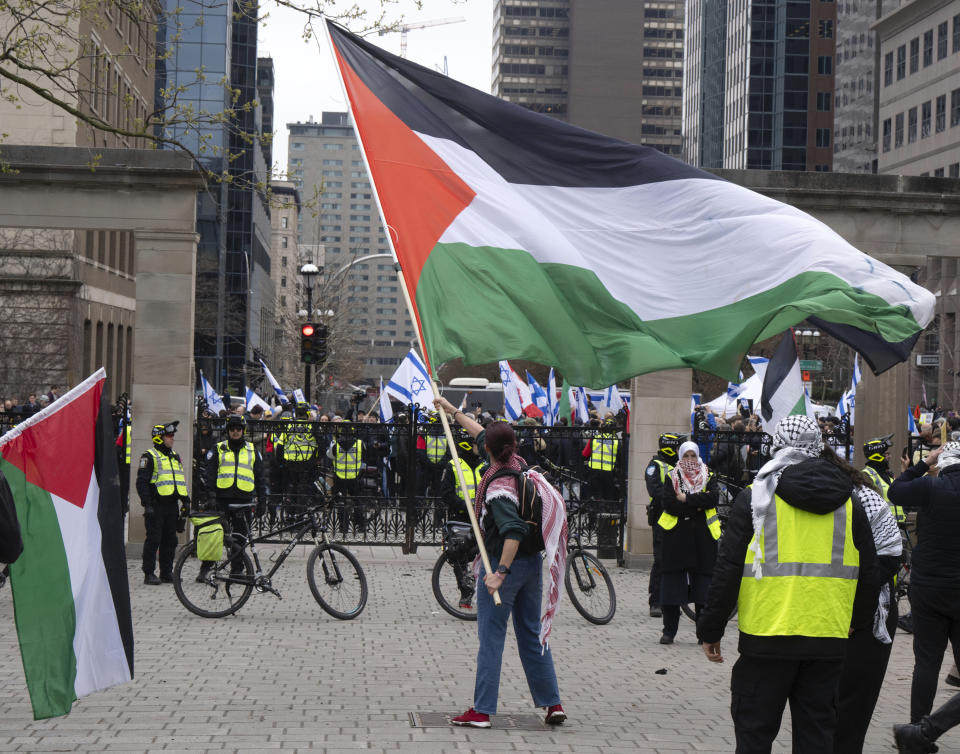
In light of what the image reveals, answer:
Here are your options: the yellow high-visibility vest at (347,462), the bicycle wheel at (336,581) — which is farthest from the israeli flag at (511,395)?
the bicycle wheel at (336,581)

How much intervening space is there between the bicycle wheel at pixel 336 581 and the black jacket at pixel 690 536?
3092mm

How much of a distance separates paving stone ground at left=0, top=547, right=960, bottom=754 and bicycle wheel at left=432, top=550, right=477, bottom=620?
0.59 ft

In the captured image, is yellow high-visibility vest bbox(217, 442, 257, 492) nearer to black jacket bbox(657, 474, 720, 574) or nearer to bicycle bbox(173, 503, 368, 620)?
bicycle bbox(173, 503, 368, 620)

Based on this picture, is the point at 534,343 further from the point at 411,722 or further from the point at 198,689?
the point at 198,689

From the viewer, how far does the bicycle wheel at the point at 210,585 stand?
43.4ft

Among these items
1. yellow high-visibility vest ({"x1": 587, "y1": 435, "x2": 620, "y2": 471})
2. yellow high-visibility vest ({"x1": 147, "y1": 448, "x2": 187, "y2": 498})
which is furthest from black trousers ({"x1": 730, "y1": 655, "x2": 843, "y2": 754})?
yellow high-visibility vest ({"x1": 587, "y1": 435, "x2": 620, "y2": 471})

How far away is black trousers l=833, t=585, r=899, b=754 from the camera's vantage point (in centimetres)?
715

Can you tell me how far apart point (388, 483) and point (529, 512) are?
38.9ft

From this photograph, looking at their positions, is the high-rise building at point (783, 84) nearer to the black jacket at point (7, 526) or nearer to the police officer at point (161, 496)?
the police officer at point (161, 496)

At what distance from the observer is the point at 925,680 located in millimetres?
7941

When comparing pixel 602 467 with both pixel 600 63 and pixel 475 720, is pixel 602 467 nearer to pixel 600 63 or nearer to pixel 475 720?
pixel 475 720

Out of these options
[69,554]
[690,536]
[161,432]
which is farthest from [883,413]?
[69,554]

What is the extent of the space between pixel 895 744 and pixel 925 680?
50 centimetres

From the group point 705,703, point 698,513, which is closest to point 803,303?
point 705,703
